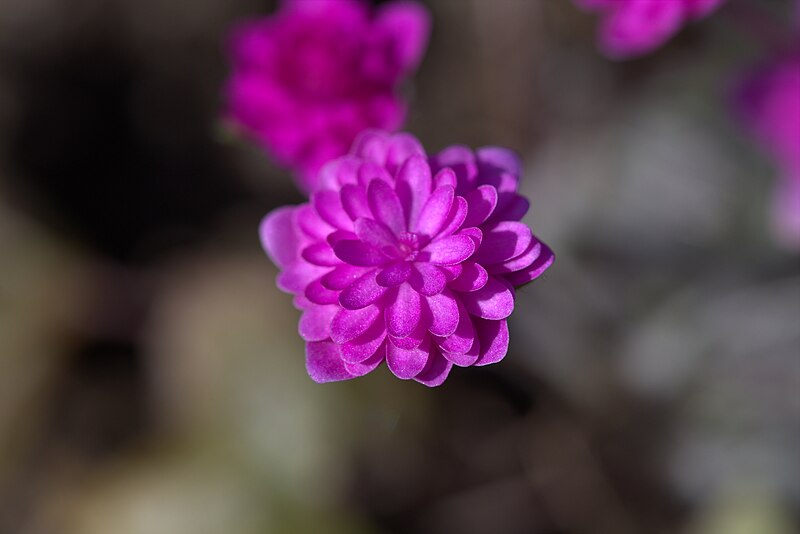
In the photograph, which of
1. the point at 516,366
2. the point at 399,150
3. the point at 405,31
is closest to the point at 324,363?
the point at 399,150

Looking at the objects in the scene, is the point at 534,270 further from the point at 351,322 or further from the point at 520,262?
the point at 351,322

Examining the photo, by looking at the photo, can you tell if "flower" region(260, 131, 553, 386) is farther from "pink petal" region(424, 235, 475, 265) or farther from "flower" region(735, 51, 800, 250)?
"flower" region(735, 51, 800, 250)

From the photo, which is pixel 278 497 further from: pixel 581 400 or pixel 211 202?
pixel 211 202

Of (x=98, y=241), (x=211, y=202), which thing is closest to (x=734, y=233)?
(x=211, y=202)

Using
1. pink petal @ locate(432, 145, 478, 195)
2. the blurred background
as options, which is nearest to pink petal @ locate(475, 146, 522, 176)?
pink petal @ locate(432, 145, 478, 195)

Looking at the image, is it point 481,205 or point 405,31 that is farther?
point 405,31

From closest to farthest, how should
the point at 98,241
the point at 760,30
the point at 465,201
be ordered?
1. the point at 465,201
2. the point at 760,30
3. the point at 98,241
